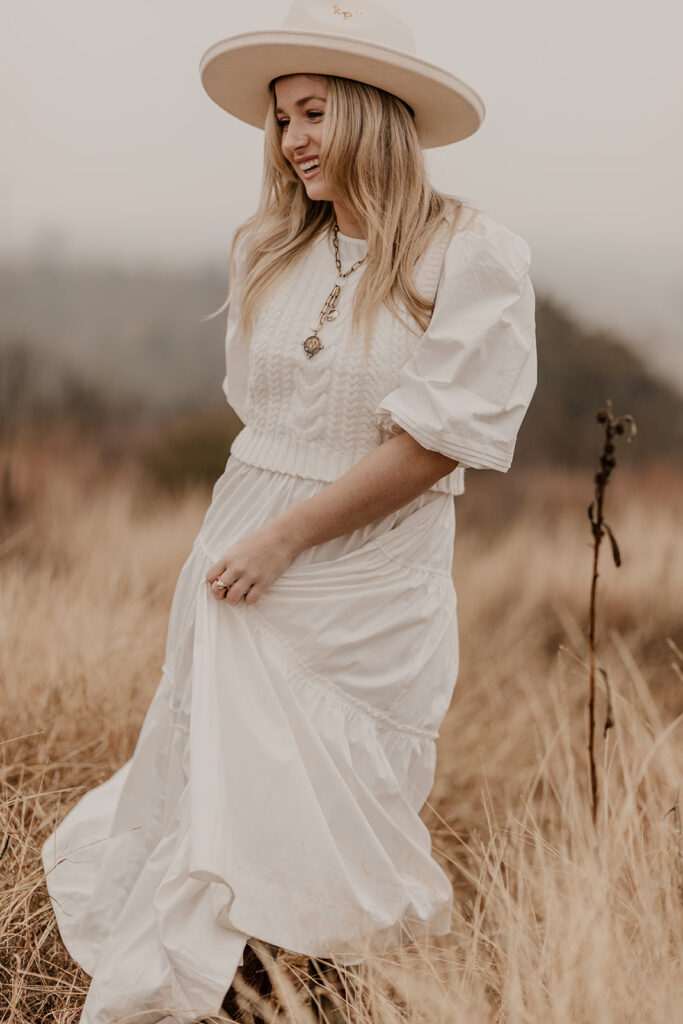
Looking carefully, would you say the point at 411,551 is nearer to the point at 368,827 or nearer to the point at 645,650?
the point at 368,827

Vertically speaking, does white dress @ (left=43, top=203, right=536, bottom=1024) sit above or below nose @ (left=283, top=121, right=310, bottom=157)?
below

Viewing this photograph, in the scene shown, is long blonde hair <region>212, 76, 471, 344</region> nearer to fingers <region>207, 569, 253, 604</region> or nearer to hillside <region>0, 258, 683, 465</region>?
fingers <region>207, 569, 253, 604</region>

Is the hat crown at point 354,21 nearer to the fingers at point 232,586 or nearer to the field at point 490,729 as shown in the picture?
the fingers at point 232,586

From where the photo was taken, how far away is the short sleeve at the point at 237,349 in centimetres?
197

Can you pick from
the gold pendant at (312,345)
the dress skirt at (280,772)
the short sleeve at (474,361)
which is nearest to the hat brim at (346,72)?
the short sleeve at (474,361)

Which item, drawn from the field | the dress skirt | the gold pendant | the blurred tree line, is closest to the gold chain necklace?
the gold pendant

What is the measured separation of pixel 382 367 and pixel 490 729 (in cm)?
173

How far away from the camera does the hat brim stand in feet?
5.24

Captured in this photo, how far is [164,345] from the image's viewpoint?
22.5 ft

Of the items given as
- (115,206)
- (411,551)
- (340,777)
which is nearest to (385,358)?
(411,551)

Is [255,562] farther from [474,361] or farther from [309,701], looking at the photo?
[474,361]

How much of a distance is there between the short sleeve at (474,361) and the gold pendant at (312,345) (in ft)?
0.51

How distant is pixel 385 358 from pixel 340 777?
685 mm

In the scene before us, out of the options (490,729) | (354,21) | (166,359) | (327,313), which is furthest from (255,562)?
(166,359)
